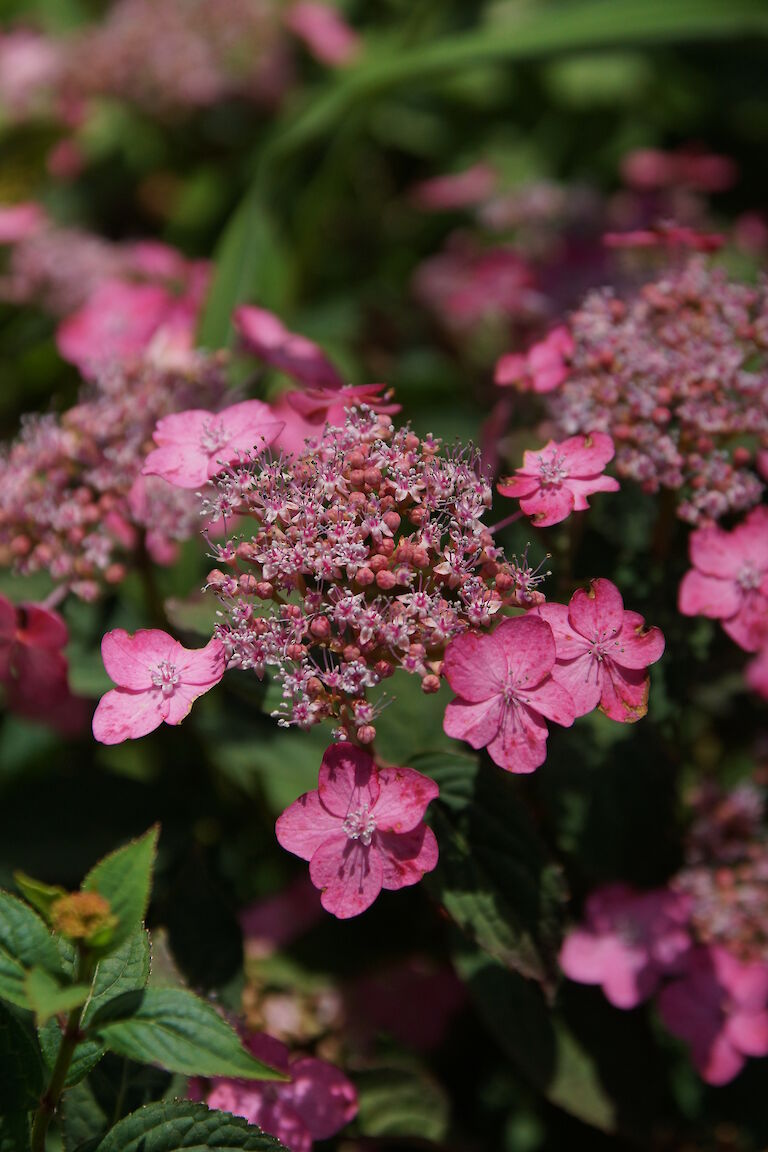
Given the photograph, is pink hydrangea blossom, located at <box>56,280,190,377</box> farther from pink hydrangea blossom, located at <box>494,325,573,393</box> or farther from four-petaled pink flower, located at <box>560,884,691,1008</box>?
four-petaled pink flower, located at <box>560,884,691,1008</box>

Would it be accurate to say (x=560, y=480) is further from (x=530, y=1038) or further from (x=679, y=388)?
(x=530, y=1038)

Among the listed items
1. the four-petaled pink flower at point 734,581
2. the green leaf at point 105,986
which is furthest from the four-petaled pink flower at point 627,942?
the green leaf at point 105,986

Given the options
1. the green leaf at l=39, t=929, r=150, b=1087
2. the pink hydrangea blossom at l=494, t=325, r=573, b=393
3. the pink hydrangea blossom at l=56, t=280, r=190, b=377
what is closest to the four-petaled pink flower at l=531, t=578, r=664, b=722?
the pink hydrangea blossom at l=494, t=325, r=573, b=393

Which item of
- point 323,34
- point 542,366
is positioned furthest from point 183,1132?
point 323,34

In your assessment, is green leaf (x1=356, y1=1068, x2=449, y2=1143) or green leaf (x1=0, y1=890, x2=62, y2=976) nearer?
green leaf (x1=0, y1=890, x2=62, y2=976)

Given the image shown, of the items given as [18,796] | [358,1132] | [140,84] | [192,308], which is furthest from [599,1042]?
[140,84]

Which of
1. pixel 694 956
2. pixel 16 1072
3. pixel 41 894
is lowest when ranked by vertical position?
pixel 694 956
